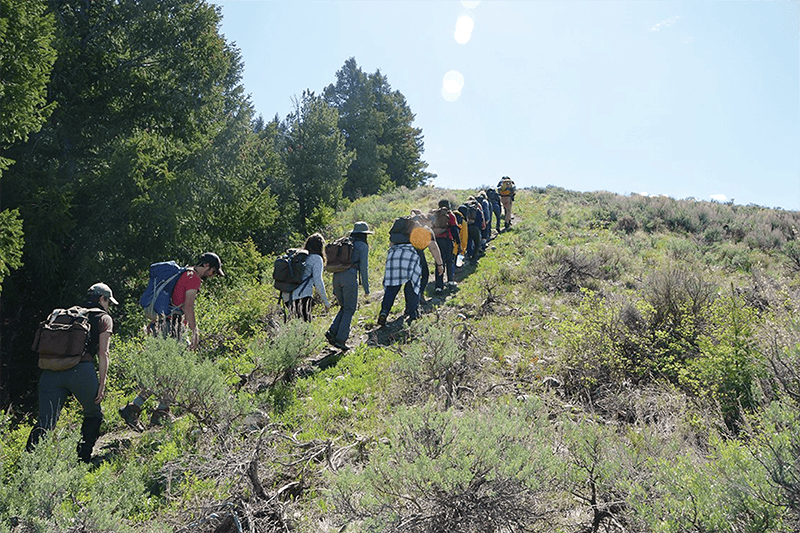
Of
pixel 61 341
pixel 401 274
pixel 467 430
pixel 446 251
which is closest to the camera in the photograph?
pixel 467 430

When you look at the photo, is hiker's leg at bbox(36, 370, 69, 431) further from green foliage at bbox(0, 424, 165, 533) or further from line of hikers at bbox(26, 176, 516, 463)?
green foliage at bbox(0, 424, 165, 533)

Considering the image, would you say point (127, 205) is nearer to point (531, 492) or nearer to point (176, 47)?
point (176, 47)

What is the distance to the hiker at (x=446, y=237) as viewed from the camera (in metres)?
10.0

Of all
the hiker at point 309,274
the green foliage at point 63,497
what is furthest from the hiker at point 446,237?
the green foliage at point 63,497

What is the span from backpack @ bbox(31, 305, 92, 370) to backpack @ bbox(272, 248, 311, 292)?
301cm

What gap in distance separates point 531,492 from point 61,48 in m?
12.1

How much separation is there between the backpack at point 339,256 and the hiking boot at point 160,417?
118 inches

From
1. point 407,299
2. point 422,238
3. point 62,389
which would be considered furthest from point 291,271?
point 62,389

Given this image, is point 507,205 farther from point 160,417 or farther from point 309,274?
point 160,417

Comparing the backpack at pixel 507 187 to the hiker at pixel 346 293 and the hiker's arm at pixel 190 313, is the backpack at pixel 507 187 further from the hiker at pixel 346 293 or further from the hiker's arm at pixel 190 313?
the hiker's arm at pixel 190 313

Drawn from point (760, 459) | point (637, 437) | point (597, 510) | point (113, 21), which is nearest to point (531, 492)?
point (597, 510)

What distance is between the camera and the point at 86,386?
14.5 feet

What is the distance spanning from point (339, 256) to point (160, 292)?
2.59 metres

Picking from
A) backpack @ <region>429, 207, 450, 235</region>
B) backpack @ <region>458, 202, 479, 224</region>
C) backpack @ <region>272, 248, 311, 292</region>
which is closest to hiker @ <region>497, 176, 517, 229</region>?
backpack @ <region>458, 202, 479, 224</region>
